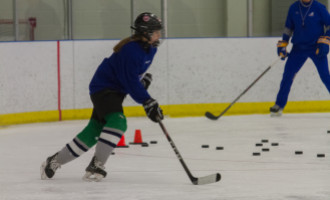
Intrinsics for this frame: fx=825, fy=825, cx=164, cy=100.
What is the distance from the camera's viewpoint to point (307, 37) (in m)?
8.24

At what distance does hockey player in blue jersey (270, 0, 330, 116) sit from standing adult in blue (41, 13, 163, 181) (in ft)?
12.8

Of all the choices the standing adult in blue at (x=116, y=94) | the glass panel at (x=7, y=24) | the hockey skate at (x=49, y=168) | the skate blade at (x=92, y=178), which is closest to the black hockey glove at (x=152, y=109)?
the standing adult in blue at (x=116, y=94)

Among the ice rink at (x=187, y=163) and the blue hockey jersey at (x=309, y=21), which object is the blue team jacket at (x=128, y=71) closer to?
the ice rink at (x=187, y=163)

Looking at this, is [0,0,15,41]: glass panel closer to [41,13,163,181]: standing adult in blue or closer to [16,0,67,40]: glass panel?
→ [16,0,67,40]: glass panel

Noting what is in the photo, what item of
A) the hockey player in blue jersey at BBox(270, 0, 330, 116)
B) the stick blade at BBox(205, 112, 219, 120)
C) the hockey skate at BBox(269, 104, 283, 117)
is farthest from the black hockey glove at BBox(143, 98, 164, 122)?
the hockey skate at BBox(269, 104, 283, 117)

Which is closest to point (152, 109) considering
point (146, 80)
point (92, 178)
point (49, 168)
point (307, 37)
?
point (146, 80)

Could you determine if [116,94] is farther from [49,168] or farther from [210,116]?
[210,116]

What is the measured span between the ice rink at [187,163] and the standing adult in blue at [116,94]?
0.13 m

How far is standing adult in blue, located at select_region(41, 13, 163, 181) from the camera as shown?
171 inches

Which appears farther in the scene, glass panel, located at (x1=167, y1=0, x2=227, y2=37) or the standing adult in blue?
glass panel, located at (x1=167, y1=0, x2=227, y2=37)

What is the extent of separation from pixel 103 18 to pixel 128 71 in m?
6.37

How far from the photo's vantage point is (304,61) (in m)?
8.34

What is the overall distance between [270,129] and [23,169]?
2999 millimetres

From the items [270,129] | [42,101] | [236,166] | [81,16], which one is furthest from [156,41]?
[81,16]
